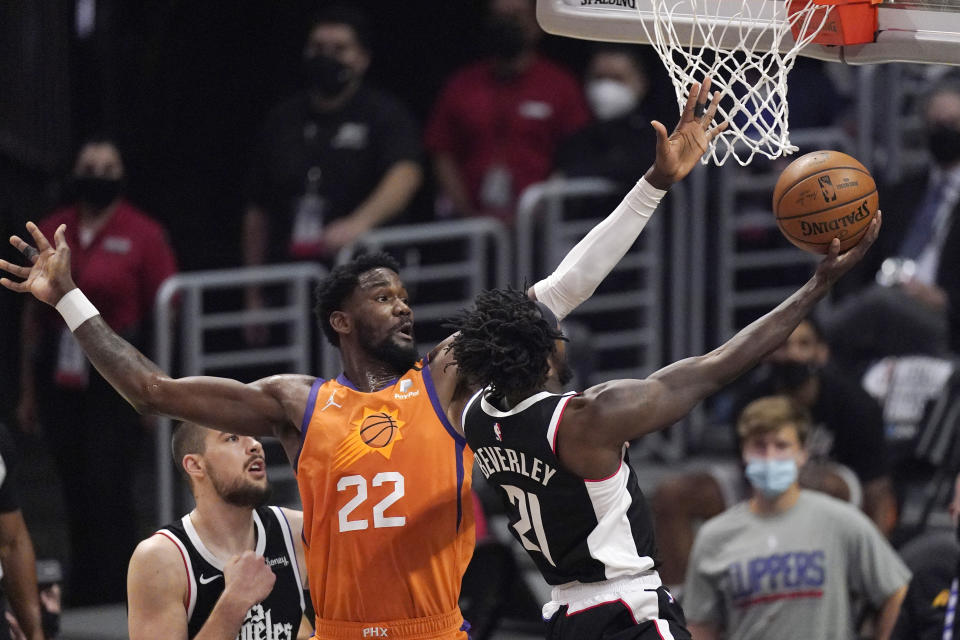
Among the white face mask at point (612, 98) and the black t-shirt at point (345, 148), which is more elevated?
the white face mask at point (612, 98)

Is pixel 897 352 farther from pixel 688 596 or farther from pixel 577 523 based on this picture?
pixel 577 523

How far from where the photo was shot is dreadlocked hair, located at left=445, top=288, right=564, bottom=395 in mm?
5723

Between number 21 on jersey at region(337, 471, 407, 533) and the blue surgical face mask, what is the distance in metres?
2.43

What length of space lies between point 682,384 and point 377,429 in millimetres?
1063

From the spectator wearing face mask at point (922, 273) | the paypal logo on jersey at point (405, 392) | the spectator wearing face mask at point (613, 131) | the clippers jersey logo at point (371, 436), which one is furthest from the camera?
the spectator wearing face mask at point (613, 131)

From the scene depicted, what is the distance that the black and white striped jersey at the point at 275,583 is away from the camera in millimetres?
6051

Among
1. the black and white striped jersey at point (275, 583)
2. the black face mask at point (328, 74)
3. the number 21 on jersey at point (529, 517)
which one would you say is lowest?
the black and white striped jersey at point (275, 583)

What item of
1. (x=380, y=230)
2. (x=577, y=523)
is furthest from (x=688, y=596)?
(x=380, y=230)

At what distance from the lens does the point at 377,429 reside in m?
6.00

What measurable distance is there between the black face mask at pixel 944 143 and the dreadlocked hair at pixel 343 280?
14.4ft

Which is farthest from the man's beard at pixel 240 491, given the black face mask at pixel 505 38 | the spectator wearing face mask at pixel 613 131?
the black face mask at pixel 505 38

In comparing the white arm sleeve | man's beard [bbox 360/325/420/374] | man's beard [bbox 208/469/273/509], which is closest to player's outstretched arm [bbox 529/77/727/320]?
the white arm sleeve

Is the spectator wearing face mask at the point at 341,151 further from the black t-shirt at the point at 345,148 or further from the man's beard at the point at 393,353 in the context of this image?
the man's beard at the point at 393,353

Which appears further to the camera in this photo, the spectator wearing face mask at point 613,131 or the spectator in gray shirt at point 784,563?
the spectator wearing face mask at point 613,131
